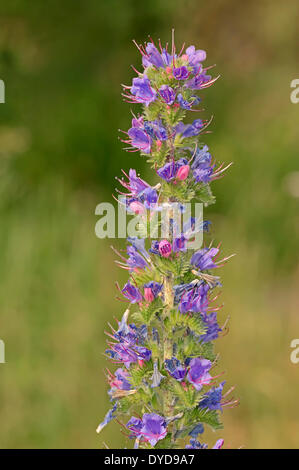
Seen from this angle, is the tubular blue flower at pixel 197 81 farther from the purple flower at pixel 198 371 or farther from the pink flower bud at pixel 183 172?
the purple flower at pixel 198 371

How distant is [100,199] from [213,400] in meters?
5.96

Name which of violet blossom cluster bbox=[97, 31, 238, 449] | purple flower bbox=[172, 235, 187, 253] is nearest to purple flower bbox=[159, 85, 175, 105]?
violet blossom cluster bbox=[97, 31, 238, 449]

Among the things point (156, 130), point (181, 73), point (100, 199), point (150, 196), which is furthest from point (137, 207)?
point (100, 199)

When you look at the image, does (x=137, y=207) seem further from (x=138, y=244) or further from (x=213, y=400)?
(x=213, y=400)

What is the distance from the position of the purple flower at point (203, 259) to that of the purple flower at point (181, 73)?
0.33 metres

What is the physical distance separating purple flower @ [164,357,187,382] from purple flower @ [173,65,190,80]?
531 mm

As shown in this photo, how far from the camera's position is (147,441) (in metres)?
1.43

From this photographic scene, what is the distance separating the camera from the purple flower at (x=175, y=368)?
141 centimetres

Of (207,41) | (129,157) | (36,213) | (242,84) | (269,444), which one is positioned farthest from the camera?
(207,41)

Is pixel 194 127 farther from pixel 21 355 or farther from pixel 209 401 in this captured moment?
pixel 21 355

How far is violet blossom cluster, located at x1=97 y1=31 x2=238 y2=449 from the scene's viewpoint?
4.68 ft

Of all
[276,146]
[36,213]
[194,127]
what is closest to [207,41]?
[276,146]

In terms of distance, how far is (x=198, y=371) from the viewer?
4.71ft
